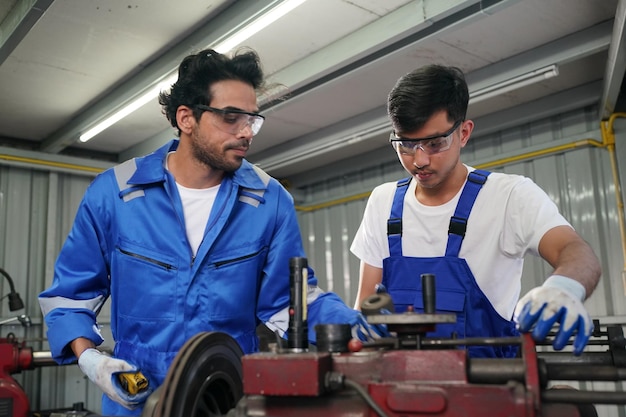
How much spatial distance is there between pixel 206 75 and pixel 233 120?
0.20 m

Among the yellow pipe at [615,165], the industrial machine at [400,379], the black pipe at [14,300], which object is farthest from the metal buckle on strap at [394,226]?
the black pipe at [14,300]

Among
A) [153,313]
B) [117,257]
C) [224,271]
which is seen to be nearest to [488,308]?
[224,271]

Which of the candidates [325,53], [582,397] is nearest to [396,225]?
[582,397]

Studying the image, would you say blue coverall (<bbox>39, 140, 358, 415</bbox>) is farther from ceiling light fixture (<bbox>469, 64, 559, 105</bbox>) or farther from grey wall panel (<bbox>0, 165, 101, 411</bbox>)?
grey wall panel (<bbox>0, 165, 101, 411</bbox>)

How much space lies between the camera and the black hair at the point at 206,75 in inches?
75.8

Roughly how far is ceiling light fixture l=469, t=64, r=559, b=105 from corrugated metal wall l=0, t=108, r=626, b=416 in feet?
2.05

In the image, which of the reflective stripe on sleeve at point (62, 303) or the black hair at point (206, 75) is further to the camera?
the black hair at point (206, 75)

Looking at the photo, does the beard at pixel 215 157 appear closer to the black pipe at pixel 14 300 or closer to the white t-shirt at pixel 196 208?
the white t-shirt at pixel 196 208

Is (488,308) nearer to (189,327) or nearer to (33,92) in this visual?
(189,327)

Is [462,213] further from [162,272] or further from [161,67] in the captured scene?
[161,67]

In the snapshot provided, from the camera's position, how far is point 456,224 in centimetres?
171

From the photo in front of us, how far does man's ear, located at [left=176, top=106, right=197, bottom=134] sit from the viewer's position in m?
1.92

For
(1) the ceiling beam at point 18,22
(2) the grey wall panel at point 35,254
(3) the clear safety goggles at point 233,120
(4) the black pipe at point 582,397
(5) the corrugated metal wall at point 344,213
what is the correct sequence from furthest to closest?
1. (2) the grey wall panel at point 35,254
2. (5) the corrugated metal wall at point 344,213
3. (1) the ceiling beam at point 18,22
4. (3) the clear safety goggles at point 233,120
5. (4) the black pipe at point 582,397

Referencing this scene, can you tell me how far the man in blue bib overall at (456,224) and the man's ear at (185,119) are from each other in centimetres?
65
